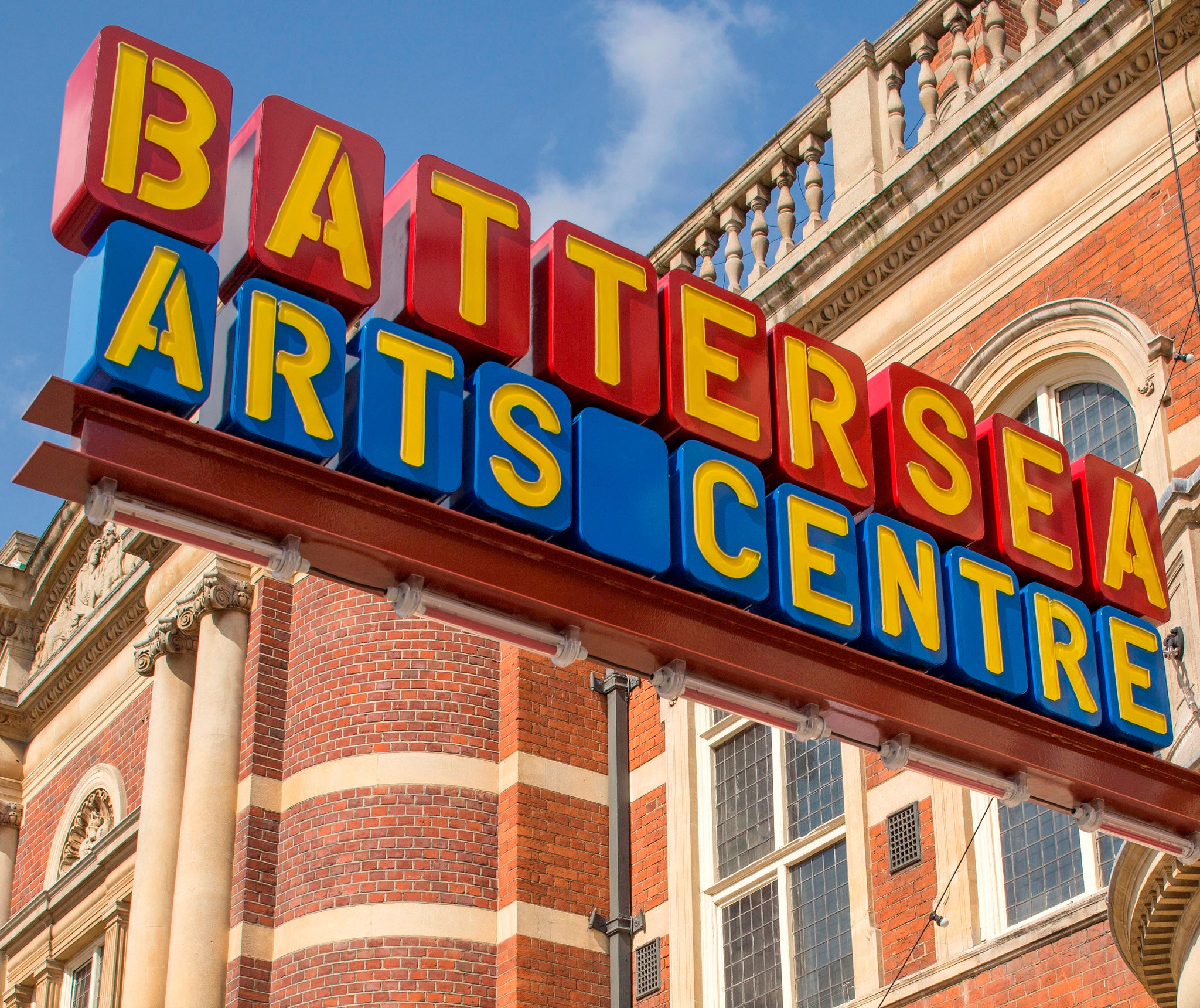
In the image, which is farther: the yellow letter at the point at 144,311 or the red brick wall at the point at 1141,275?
the red brick wall at the point at 1141,275

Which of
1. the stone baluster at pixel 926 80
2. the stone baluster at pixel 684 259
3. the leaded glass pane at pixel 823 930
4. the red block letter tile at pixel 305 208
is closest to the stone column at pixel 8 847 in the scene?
the stone baluster at pixel 684 259

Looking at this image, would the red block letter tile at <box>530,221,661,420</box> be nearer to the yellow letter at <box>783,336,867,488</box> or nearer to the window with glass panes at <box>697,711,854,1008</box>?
the yellow letter at <box>783,336,867,488</box>

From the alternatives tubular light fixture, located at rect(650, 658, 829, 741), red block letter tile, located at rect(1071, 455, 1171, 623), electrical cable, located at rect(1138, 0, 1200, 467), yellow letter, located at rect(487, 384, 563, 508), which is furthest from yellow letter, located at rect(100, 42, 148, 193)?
electrical cable, located at rect(1138, 0, 1200, 467)

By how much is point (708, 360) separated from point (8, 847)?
1776cm

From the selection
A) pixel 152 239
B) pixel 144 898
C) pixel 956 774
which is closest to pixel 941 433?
pixel 956 774

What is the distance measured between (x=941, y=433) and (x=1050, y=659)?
1.51 metres

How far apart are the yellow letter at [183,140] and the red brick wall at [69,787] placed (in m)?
13.1

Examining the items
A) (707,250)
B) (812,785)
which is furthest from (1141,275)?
(707,250)

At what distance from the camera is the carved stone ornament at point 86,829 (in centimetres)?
2291

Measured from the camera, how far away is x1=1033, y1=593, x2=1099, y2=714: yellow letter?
10375mm

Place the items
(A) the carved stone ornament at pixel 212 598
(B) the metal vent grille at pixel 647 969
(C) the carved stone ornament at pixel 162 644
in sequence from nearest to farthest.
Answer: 1. (B) the metal vent grille at pixel 647 969
2. (A) the carved stone ornament at pixel 212 598
3. (C) the carved stone ornament at pixel 162 644

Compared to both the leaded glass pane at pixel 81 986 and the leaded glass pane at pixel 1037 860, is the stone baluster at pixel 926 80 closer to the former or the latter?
the leaded glass pane at pixel 1037 860

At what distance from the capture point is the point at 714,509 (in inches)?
388

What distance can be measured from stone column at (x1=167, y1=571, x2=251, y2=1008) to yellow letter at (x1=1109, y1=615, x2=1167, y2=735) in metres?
10.1
